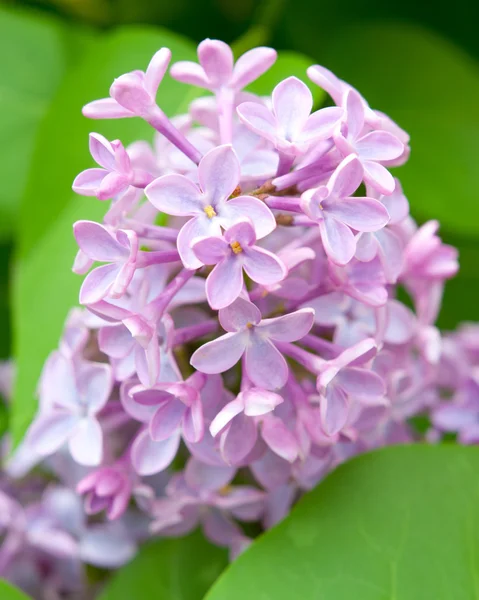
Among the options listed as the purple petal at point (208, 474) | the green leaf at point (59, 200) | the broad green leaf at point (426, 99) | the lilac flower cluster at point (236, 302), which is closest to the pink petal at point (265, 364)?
the lilac flower cluster at point (236, 302)

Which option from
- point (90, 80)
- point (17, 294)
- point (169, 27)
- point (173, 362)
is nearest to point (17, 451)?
point (17, 294)

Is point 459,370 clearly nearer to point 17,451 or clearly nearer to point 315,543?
point 315,543

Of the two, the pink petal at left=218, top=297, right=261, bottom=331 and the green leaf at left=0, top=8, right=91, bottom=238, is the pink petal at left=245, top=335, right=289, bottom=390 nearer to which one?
the pink petal at left=218, top=297, right=261, bottom=331

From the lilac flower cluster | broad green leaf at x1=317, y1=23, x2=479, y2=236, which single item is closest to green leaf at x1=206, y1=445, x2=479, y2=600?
the lilac flower cluster

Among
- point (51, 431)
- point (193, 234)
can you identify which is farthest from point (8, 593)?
point (193, 234)

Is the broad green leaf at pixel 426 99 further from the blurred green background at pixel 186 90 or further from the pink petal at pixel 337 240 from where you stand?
the pink petal at pixel 337 240
